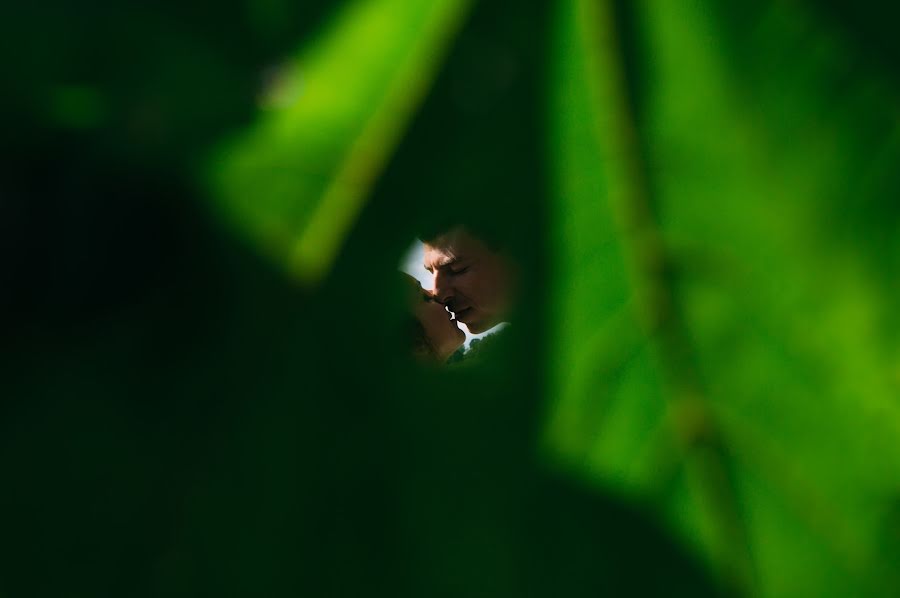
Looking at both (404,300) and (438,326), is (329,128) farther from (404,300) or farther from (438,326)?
(438,326)

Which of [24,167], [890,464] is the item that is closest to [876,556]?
[890,464]

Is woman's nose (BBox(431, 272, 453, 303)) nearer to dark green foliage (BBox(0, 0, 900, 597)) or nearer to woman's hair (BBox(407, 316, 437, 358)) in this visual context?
woman's hair (BBox(407, 316, 437, 358))

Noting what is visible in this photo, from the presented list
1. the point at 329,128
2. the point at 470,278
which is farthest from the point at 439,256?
the point at 329,128

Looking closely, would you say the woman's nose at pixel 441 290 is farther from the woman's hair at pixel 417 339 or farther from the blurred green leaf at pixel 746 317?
the blurred green leaf at pixel 746 317

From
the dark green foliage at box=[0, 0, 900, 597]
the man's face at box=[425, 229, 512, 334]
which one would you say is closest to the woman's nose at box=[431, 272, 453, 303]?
the man's face at box=[425, 229, 512, 334]

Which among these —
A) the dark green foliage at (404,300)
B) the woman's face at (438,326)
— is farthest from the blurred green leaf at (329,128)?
the woman's face at (438,326)
